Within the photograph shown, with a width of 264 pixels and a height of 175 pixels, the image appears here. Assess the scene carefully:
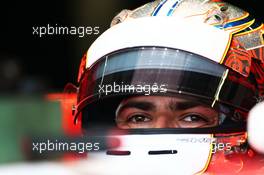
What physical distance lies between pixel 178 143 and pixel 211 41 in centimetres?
49

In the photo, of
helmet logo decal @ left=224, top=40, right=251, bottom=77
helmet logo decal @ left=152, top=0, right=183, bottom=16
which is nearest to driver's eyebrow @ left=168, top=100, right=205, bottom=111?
helmet logo decal @ left=224, top=40, right=251, bottom=77

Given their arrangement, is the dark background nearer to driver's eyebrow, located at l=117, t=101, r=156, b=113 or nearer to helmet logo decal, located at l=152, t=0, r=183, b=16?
helmet logo decal, located at l=152, t=0, r=183, b=16

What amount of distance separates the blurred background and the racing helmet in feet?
0.33

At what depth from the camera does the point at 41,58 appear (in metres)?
3.17

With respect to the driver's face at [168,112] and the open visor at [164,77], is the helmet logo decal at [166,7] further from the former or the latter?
the driver's face at [168,112]

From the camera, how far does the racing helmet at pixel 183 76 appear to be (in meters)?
3.01

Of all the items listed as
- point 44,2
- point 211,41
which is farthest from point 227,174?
point 44,2

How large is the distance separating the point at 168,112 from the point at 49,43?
2.13ft

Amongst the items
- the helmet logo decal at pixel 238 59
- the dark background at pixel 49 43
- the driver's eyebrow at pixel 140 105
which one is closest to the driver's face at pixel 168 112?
the driver's eyebrow at pixel 140 105

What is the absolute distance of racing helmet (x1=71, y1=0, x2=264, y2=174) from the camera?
3012mm

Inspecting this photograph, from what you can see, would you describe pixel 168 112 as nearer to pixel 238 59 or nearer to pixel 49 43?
pixel 238 59

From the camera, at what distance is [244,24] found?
312 centimetres

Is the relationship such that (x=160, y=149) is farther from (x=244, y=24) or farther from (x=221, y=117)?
(x=244, y=24)

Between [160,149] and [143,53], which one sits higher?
[143,53]
